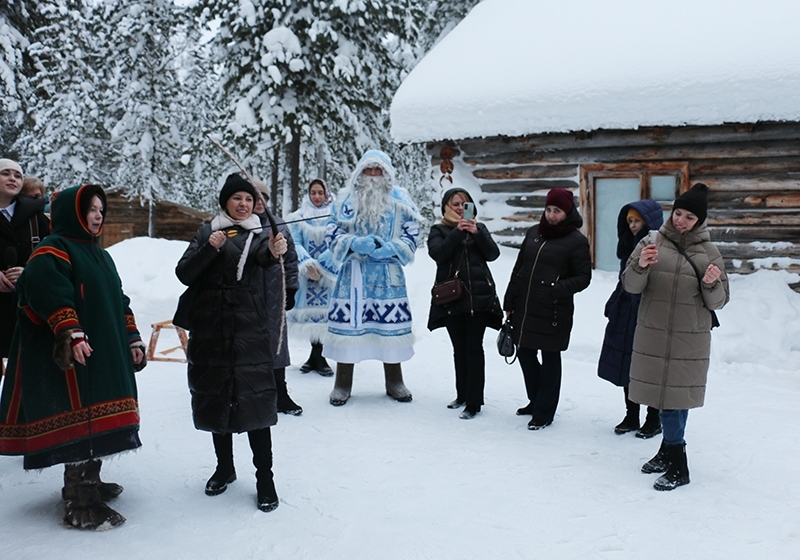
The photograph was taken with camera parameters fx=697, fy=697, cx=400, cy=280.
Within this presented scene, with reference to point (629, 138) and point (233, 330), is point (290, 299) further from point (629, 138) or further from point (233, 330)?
point (629, 138)

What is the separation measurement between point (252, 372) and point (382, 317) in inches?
85.8

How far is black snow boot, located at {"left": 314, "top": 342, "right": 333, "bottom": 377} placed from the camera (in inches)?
280

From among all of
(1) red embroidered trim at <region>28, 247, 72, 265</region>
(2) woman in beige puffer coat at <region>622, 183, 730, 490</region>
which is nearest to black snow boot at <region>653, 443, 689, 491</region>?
(2) woman in beige puffer coat at <region>622, 183, 730, 490</region>

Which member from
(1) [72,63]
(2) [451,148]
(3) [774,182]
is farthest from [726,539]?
(1) [72,63]

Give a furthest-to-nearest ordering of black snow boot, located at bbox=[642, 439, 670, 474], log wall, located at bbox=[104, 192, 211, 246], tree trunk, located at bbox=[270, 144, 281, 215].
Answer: log wall, located at bbox=[104, 192, 211, 246] < tree trunk, located at bbox=[270, 144, 281, 215] < black snow boot, located at bbox=[642, 439, 670, 474]

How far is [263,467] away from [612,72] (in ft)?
23.9

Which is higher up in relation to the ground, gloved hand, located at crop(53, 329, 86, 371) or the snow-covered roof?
the snow-covered roof

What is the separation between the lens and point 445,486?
4.23 meters

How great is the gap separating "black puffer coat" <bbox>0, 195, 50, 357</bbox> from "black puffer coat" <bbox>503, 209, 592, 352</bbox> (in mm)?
3518

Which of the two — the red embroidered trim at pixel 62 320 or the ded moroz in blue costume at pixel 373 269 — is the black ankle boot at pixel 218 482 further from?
the ded moroz in blue costume at pixel 373 269

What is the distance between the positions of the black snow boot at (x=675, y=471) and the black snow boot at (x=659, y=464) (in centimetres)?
17

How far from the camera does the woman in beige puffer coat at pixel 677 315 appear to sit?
4098 millimetres

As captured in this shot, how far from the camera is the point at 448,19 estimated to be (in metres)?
18.5

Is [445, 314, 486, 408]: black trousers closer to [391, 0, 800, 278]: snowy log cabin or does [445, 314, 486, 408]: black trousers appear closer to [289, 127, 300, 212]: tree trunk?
[391, 0, 800, 278]: snowy log cabin
